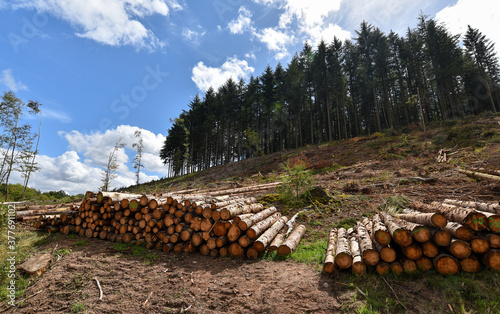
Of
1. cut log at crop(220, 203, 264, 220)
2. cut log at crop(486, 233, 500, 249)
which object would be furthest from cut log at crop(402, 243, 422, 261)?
cut log at crop(220, 203, 264, 220)

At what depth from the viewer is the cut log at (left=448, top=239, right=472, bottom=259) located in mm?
3467

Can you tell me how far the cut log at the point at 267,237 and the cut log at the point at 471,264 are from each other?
3776 mm

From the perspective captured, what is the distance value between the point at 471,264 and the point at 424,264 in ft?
2.14

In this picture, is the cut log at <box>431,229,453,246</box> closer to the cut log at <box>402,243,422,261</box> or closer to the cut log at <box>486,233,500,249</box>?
the cut log at <box>402,243,422,261</box>

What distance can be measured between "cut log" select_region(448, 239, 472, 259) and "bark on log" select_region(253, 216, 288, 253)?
3671mm

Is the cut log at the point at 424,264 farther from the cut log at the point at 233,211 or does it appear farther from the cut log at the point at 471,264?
the cut log at the point at 233,211

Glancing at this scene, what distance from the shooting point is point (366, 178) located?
1298 cm

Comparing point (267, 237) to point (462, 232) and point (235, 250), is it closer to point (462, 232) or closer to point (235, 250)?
point (235, 250)

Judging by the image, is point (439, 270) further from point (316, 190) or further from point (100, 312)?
point (316, 190)

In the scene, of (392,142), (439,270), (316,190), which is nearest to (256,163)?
(392,142)

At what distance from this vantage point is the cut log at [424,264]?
3674mm

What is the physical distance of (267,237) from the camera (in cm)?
560

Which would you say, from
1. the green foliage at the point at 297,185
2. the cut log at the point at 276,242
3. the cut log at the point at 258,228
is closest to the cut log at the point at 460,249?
the cut log at the point at 276,242

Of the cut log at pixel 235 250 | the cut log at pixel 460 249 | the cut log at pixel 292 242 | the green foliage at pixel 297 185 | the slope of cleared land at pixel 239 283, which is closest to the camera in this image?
the slope of cleared land at pixel 239 283
